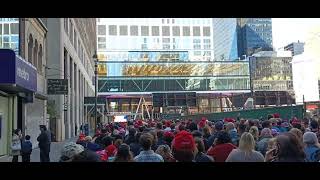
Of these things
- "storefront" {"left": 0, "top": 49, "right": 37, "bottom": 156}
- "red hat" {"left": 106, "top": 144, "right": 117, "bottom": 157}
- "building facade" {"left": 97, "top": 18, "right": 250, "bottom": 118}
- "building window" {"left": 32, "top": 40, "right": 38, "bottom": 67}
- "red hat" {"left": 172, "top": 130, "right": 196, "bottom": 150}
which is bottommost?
"red hat" {"left": 106, "top": 144, "right": 117, "bottom": 157}

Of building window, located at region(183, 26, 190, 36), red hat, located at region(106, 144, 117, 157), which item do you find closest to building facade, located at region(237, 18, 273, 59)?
building window, located at region(183, 26, 190, 36)

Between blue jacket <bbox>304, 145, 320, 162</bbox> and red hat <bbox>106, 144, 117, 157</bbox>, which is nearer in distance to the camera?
blue jacket <bbox>304, 145, 320, 162</bbox>

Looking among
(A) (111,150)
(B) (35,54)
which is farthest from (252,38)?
(A) (111,150)

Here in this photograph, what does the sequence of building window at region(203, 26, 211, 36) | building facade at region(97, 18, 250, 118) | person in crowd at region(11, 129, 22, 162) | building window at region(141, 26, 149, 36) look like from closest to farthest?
person in crowd at region(11, 129, 22, 162) → building facade at region(97, 18, 250, 118) → building window at region(203, 26, 211, 36) → building window at region(141, 26, 149, 36)

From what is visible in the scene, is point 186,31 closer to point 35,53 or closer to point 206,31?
point 206,31

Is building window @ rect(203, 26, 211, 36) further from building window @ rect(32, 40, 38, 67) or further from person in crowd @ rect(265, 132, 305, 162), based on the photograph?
person in crowd @ rect(265, 132, 305, 162)

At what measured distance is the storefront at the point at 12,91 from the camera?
1936 centimetres

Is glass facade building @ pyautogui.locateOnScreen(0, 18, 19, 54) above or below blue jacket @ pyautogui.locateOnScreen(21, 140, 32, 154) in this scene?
above

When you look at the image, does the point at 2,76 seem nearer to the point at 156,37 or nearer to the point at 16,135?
the point at 16,135

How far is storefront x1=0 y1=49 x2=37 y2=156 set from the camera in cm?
1936

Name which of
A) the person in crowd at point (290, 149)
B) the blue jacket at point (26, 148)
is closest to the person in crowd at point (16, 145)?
the blue jacket at point (26, 148)

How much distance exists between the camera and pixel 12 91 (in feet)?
78.2
